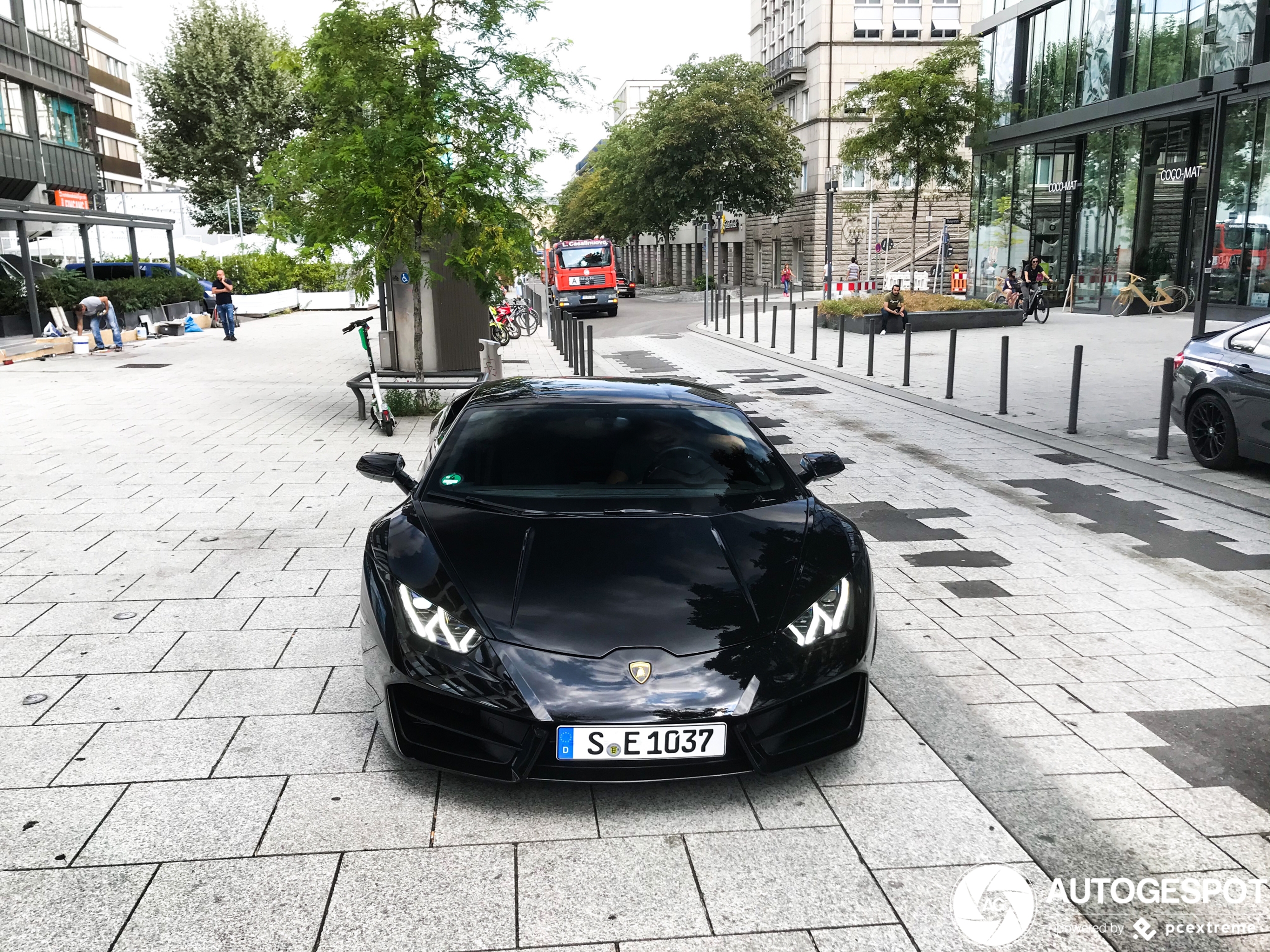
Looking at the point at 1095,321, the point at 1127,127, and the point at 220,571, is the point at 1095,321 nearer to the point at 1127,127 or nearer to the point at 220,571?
the point at 1127,127

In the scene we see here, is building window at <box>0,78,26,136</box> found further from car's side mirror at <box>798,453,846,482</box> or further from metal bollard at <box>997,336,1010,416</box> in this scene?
car's side mirror at <box>798,453,846,482</box>

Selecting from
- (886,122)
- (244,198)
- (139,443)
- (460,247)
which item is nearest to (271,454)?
(139,443)

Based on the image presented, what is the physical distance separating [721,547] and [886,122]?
3164cm

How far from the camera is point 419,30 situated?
12484 mm

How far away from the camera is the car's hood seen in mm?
3527

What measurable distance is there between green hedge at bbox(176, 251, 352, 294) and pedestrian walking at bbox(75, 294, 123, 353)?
16073 millimetres

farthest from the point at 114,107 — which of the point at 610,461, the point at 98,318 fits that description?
the point at 610,461

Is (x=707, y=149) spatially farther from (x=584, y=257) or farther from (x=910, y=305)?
(x=910, y=305)

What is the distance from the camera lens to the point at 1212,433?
979 centimetres

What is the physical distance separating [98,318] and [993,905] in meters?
24.1

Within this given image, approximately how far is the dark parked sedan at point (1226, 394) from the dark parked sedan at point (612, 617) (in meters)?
6.33

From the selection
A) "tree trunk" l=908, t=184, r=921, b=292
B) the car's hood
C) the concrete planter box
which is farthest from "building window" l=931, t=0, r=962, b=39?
the car's hood

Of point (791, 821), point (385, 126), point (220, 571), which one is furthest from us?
point (385, 126)

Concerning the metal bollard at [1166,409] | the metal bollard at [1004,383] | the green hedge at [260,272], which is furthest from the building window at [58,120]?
the metal bollard at [1166,409]
